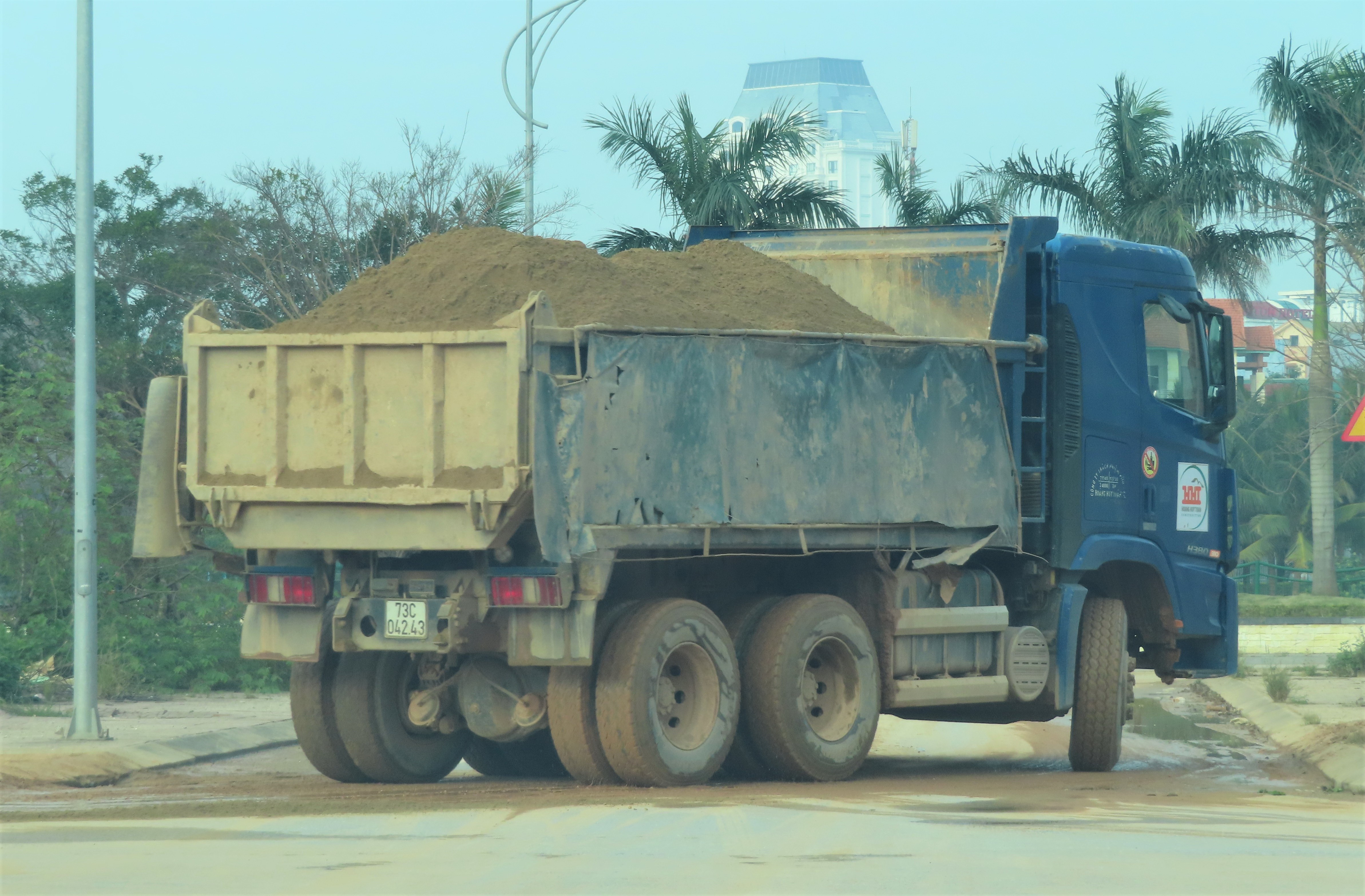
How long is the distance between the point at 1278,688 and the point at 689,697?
869 cm

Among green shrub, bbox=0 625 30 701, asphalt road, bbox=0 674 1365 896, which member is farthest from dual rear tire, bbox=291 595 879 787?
green shrub, bbox=0 625 30 701

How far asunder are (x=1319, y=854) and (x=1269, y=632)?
20.3m

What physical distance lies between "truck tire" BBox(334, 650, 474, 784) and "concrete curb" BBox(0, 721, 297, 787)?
158 centimetres

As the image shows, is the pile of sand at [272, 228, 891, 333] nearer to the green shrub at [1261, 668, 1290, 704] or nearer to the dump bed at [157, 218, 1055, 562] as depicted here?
the dump bed at [157, 218, 1055, 562]

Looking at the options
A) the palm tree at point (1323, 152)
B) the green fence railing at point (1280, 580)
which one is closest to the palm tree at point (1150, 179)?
the palm tree at point (1323, 152)

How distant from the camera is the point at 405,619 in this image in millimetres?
9852

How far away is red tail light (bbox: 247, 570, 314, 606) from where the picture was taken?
1015 cm

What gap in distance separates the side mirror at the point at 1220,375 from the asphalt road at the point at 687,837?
280cm

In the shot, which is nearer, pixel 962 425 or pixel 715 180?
pixel 962 425

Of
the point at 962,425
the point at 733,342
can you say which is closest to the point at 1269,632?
the point at 962,425

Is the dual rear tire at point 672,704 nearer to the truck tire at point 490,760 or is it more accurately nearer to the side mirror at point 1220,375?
the truck tire at point 490,760

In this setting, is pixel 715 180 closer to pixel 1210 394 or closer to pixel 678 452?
pixel 1210 394

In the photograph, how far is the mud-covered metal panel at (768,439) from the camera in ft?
30.9

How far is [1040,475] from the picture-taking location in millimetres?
12188
